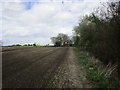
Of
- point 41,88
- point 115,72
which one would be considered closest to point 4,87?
point 41,88

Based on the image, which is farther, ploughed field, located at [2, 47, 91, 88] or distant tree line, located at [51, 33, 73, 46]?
distant tree line, located at [51, 33, 73, 46]

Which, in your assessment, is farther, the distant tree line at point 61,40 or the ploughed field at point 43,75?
the distant tree line at point 61,40

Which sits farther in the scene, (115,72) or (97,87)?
(115,72)

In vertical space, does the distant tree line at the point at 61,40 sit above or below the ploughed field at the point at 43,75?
above

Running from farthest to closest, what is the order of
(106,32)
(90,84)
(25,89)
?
(106,32) → (90,84) → (25,89)

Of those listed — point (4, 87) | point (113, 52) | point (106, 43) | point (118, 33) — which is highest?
point (118, 33)

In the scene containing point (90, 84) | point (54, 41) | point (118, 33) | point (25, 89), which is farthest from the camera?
point (54, 41)

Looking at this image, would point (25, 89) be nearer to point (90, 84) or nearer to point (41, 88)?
point (41, 88)

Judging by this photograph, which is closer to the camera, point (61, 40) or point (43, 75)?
point (43, 75)

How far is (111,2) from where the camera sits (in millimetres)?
6426

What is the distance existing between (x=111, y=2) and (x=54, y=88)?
6.25m

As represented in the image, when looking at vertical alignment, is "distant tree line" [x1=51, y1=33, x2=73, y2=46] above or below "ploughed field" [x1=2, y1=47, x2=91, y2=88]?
above

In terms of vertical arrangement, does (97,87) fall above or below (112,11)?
below

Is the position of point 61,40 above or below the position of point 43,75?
above
